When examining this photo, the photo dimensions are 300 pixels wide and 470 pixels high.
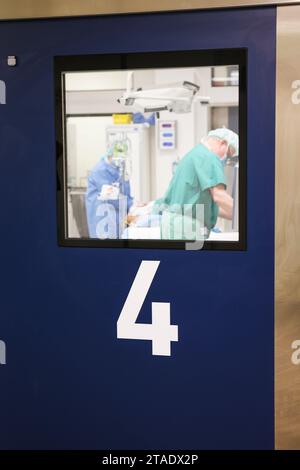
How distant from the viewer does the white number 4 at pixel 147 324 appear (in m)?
2.40

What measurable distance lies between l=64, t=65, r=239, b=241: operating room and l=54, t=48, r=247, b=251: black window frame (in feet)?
0.08

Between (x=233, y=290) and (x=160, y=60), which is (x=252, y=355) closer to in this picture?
(x=233, y=290)

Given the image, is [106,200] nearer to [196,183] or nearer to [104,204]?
[104,204]

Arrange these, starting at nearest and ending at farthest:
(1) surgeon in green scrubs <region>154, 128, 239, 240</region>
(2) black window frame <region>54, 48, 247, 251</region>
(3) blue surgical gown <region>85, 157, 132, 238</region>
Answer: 1. (2) black window frame <region>54, 48, 247, 251</region>
2. (1) surgeon in green scrubs <region>154, 128, 239, 240</region>
3. (3) blue surgical gown <region>85, 157, 132, 238</region>

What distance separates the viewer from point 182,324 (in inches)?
94.6

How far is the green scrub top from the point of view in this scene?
2418mm

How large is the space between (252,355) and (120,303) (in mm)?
541

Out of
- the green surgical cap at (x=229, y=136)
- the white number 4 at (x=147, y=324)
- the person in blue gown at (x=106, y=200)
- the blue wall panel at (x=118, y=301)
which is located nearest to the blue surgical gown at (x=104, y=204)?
the person in blue gown at (x=106, y=200)

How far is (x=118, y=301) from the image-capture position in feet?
8.02

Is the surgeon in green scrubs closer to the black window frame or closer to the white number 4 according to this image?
the black window frame

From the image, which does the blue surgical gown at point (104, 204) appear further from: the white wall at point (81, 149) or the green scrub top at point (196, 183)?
the green scrub top at point (196, 183)

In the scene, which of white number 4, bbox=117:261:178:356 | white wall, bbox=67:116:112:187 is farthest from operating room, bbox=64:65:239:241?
white number 4, bbox=117:261:178:356

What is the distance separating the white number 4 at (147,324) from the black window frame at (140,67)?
115 millimetres

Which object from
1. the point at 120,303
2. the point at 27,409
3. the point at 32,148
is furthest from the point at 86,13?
the point at 27,409
